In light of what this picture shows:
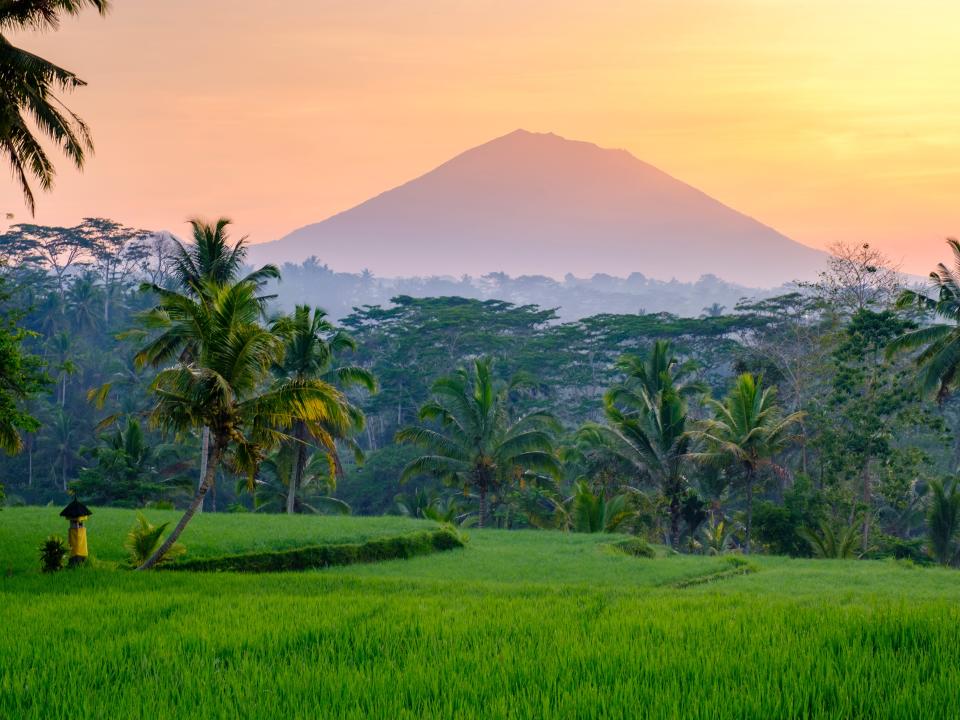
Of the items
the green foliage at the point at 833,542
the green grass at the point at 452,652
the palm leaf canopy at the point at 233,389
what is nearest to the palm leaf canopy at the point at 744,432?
the green foliage at the point at 833,542

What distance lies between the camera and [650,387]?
100 ft

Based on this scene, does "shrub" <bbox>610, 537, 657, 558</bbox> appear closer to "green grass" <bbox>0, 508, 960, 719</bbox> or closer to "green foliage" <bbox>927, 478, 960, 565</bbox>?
"green grass" <bbox>0, 508, 960, 719</bbox>

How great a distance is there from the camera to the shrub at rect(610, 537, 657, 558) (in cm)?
2219

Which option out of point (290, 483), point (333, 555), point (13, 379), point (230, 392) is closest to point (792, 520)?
point (333, 555)

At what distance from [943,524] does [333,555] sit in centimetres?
1979

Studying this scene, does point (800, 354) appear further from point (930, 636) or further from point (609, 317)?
point (930, 636)

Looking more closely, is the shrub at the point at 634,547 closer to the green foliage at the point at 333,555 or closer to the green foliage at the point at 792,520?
the green foliage at the point at 333,555

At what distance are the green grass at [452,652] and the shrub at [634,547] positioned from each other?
967 centimetres

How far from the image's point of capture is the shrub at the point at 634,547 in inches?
874

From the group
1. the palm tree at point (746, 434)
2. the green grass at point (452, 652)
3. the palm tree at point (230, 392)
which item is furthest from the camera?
the palm tree at point (746, 434)

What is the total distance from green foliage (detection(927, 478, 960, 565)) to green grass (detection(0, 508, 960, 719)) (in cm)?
1657

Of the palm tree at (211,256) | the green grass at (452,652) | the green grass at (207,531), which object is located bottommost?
the green grass at (207,531)

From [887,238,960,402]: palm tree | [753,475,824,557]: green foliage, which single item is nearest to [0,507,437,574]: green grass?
[753,475,824,557]: green foliage

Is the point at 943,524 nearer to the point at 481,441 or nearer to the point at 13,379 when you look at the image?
the point at 481,441
